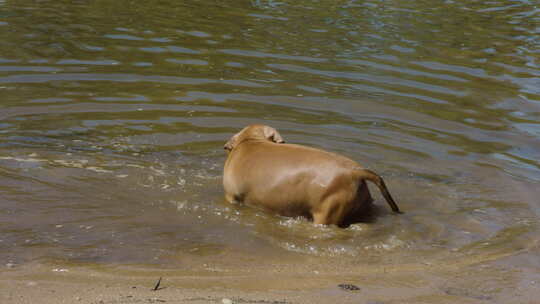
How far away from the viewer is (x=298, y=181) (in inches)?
233

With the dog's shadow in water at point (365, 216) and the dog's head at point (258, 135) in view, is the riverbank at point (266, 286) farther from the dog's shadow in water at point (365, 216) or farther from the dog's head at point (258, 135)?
the dog's head at point (258, 135)

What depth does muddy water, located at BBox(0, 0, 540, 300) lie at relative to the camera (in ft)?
18.7

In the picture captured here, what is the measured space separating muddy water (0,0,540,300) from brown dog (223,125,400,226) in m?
0.15

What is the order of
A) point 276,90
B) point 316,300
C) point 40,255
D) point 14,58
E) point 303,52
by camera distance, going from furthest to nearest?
point 303,52
point 14,58
point 276,90
point 40,255
point 316,300

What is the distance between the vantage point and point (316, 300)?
441cm

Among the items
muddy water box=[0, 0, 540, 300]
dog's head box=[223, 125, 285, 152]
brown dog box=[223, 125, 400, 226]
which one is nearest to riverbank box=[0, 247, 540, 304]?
muddy water box=[0, 0, 540, 300]

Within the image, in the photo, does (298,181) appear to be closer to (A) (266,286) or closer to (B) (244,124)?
(A) (266,286)

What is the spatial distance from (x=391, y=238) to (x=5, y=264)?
292cm

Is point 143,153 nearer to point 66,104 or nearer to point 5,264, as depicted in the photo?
point 66,104

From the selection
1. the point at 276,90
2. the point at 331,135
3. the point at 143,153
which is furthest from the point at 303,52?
the point at 143,153

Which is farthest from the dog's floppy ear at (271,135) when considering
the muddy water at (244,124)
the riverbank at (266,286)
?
the riverbank at (266,286)

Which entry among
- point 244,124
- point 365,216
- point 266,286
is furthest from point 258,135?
point 266,286

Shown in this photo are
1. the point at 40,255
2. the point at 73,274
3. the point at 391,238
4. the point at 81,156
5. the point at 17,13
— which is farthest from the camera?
the point at 17,13

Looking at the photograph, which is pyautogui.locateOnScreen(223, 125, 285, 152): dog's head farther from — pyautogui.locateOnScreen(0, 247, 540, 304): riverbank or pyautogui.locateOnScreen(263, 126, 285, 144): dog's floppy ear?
pyautogui.locateOnScreen(0, 247, 540, 304): riverbank
